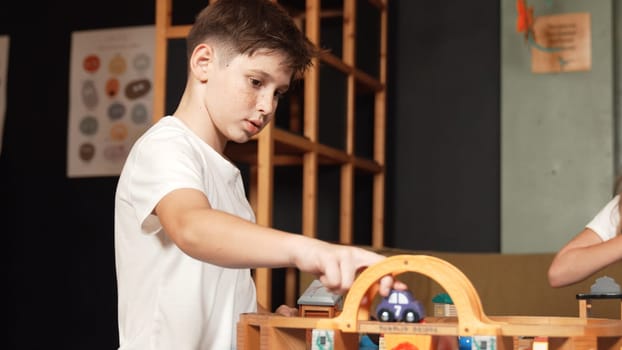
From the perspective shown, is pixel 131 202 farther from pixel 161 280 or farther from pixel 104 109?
pixel 104 109

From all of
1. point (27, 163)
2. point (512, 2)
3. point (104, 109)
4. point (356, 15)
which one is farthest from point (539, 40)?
point (27, 163)

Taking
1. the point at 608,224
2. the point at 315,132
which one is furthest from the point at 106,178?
the point at 608,224

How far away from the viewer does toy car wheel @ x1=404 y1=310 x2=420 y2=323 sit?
84cm

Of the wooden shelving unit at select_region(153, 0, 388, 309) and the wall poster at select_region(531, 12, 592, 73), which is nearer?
the wooden shelving unit at select_region(153, 0, 388, 309)

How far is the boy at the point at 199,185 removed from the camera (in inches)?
40.5

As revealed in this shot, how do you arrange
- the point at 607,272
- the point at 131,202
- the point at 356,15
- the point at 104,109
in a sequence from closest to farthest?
1. the point at 131,202
2. the point at 607,272
3. the point at 356,15
4. the point at 104,109

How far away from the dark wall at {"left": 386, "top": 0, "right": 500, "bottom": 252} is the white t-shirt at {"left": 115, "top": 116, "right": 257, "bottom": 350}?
2.32 meters

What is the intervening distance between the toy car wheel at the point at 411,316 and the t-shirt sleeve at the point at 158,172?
30cm

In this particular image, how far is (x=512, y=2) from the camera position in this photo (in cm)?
336

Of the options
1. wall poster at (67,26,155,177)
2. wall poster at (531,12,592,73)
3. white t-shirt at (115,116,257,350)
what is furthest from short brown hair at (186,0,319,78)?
wall poster at (67,26,155,177)

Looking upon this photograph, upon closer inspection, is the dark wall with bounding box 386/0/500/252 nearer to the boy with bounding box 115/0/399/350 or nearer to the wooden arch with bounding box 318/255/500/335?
the boy with bounding box 115/0/399/350

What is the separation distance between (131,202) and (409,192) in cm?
248

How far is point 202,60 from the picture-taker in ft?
4.20

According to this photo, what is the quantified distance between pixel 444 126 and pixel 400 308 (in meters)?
2.71
